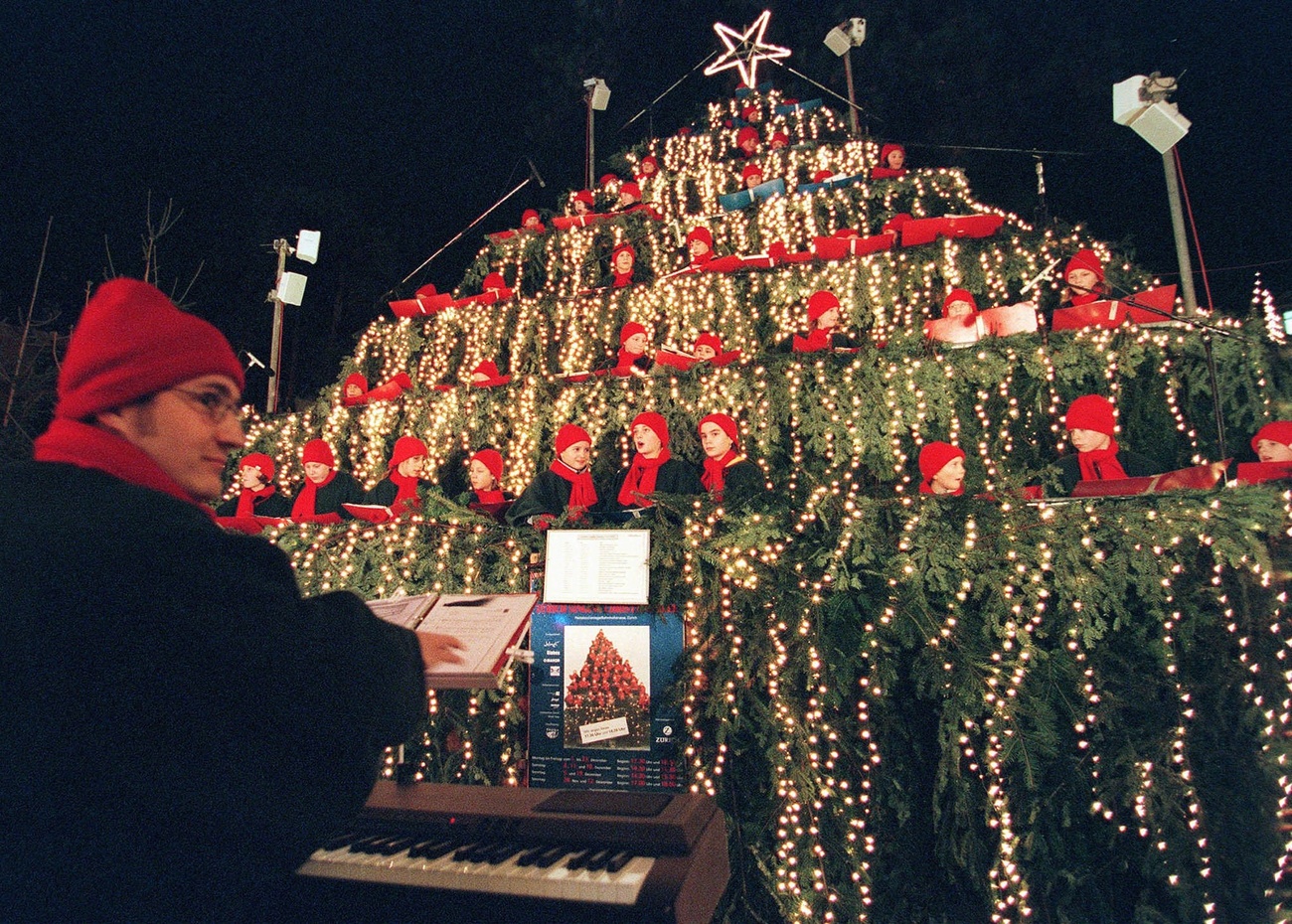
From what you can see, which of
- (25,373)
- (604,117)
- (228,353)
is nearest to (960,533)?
(228,353)

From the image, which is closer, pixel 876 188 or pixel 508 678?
pixel 508 678

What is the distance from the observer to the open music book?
1639 millimetres

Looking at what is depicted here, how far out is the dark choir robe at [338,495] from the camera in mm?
6555

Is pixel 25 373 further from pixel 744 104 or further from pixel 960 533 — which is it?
pixel 744 104

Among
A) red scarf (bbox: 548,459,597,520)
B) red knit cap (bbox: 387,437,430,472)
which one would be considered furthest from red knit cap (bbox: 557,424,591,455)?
red knit cap (bbox: 387,437,430,472)

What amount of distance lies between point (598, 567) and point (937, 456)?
8.64ft

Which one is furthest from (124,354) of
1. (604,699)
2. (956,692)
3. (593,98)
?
(593,98)

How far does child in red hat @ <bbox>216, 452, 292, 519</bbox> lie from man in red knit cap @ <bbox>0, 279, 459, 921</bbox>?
21.2ft

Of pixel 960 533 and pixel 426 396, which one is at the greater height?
pixel 426 396

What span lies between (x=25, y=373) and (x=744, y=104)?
1252 cm

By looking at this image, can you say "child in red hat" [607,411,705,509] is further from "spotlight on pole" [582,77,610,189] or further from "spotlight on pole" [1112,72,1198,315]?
"spotlight on pole" [582,77,610,189]

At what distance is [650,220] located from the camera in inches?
376

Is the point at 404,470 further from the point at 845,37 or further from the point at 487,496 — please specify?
the point at 845,37

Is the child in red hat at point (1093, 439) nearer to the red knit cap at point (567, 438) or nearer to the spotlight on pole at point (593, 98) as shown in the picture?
the red knit cap at point (567, 438)
